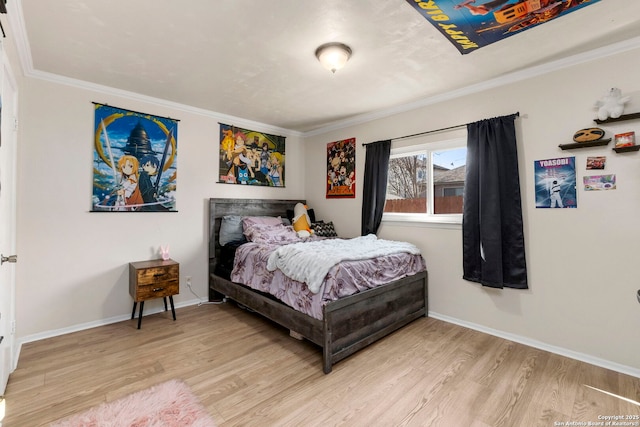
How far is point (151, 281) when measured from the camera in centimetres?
305

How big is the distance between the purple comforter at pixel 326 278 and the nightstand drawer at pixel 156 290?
0.65 metres

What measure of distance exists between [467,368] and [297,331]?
4.62 ft

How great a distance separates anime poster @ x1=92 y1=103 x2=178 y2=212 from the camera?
10.3 ft

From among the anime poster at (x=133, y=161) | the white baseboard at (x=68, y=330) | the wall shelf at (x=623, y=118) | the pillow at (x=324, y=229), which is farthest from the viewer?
the pillow at (x=324, y=229)

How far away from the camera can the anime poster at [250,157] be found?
162 inches

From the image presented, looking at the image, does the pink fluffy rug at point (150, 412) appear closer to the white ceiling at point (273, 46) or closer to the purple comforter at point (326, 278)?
the purple comforter at point (326, 278)

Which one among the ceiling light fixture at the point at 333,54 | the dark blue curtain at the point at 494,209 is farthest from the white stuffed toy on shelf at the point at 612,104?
the ceiling light fixture at the point at 333,54

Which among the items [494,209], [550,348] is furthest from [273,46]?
[550,348]

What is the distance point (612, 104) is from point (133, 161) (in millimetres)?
4559

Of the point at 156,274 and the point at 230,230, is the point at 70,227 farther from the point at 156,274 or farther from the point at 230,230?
the point at 230,230

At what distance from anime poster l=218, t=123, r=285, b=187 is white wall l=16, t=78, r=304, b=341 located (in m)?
0.58

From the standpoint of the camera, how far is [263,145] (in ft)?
14.8

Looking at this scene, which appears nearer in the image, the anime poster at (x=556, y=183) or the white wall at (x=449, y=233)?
the white wall at (x=449, y=233)

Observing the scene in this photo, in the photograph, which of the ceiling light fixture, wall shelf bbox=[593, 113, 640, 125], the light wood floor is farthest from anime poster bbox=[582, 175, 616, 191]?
the ceiling light fixture
